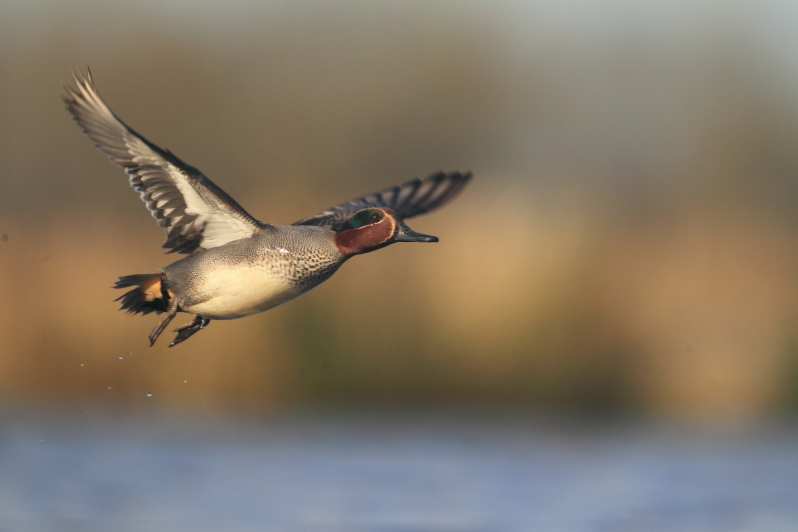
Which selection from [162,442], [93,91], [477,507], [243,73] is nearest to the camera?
[93,91]

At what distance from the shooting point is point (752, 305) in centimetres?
801

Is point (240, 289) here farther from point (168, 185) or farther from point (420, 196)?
point (420, 196)

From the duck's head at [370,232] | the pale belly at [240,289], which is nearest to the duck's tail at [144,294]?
the pale belly at [240,289]

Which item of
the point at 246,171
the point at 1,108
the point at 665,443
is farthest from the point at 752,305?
the point at 1,108

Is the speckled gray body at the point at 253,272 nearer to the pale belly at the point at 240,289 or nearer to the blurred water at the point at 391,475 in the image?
the pale belly at the point at 240,289

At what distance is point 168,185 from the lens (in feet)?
14.6

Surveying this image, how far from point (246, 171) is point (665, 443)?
5.99 metres

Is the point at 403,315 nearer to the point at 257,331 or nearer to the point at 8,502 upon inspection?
the point at 257,331

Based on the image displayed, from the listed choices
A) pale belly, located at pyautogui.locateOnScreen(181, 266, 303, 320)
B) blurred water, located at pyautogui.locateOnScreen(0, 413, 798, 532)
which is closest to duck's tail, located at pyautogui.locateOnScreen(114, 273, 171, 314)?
pale belly, located at pyautogui.locateOnScreen(181, 266, 303, 320)

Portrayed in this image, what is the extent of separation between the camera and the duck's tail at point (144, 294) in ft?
15.2

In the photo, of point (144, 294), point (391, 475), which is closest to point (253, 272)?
point (144, 294)

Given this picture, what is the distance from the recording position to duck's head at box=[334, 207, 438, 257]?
4.53 metres

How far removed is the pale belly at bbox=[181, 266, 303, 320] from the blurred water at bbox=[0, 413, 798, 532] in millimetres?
3052

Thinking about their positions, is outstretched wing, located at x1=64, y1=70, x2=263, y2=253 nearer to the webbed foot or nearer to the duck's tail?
the duck's tail
